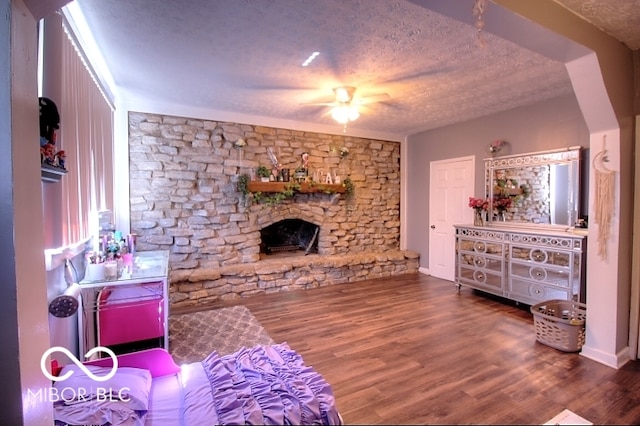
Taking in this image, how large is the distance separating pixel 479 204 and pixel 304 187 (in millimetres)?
2372

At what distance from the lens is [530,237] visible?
310 cm

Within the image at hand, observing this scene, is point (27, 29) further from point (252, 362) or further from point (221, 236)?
point (221, 236)

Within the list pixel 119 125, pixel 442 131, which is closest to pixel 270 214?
pixel 119 125

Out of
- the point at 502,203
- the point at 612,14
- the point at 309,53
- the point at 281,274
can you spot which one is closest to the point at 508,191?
the point at 502,203

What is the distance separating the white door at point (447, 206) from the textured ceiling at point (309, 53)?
3.06ft

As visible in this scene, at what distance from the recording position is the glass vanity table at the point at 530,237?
2812 millimetres

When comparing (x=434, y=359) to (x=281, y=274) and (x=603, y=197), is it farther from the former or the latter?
(x=281, y=274)

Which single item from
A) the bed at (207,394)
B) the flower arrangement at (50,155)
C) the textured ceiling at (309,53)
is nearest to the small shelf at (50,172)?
the flower arrangement at (50,155)

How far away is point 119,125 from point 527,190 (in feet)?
15.9

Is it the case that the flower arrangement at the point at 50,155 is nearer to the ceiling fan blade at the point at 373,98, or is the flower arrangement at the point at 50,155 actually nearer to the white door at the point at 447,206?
the ceiling fan blade at the point at 373,98

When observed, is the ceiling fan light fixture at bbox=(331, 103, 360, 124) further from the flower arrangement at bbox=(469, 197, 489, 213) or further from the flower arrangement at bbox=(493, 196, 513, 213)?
the flower arrangement at bbox=(493, 196, 513, 213)

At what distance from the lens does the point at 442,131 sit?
452cm

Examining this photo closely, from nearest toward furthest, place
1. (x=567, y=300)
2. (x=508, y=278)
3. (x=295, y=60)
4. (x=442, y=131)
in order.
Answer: (x=295, y=60) → (x=567, y=300) → (x=508, y=278) → (x=442, y=131)

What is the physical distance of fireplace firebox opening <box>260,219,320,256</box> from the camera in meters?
4.74
